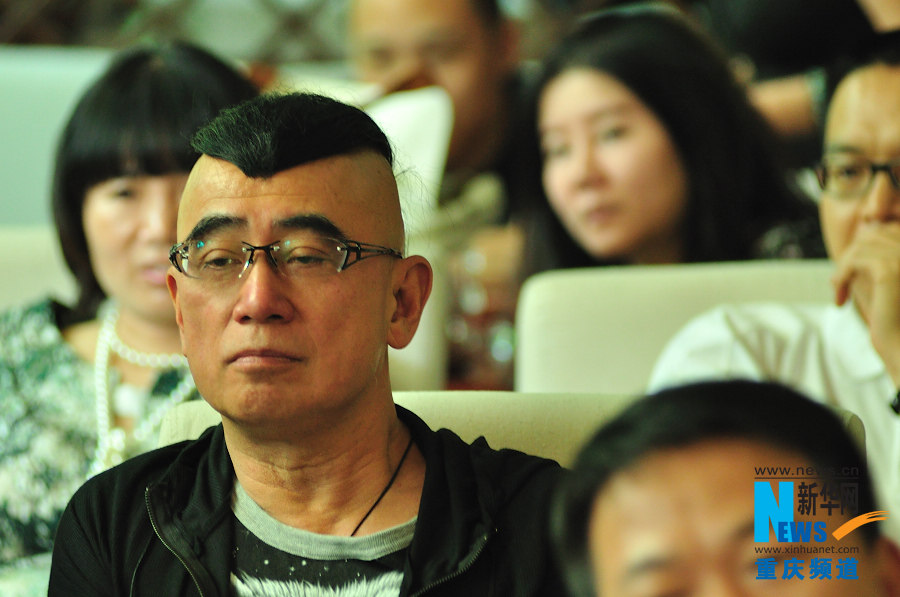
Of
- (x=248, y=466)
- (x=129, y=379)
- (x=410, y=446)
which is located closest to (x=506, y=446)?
(x=410, y=446)

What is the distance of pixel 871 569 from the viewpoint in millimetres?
591

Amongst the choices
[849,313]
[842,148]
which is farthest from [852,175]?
[849,313]

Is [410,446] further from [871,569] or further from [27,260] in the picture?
[27,260]

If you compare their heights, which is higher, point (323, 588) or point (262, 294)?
point (262, 294)

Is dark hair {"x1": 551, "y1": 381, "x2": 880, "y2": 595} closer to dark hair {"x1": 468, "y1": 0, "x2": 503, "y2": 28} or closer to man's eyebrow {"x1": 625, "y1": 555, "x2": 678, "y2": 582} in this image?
man's eyebrow {"x1": 625, "y1": 555, "x2": 678, "y2": 582}

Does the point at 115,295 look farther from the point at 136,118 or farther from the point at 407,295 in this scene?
the point at 407,295

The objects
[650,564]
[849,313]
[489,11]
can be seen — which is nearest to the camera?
[650,564]

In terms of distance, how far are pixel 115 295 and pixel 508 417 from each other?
0.78m

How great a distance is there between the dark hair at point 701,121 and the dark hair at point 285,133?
46.7 inches

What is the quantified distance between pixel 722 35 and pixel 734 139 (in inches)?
29.0

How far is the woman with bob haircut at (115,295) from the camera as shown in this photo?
1.41 metres

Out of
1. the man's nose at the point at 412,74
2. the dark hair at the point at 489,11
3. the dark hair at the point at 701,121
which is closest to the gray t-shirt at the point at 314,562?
the dark hair at the point at 701,121

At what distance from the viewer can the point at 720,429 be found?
578mm

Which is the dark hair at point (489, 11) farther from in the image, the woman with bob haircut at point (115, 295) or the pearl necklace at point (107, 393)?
the pearl necklace at point (107, 393)
